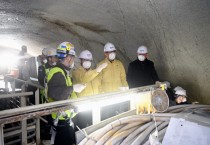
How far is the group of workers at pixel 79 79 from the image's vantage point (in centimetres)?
300

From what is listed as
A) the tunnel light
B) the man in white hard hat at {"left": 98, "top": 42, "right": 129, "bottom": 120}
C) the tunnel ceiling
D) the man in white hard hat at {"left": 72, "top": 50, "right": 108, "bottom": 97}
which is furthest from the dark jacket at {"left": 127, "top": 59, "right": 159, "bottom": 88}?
the tunnel light

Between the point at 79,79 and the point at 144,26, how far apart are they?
187cm

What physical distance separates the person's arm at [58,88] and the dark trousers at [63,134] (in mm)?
431

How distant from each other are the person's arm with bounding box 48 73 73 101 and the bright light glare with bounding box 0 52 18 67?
27.0 feet

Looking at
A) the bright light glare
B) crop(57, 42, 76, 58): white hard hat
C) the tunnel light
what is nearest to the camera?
the tunnel light

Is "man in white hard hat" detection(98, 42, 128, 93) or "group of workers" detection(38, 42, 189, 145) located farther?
"man in white hard hat" detection(98, 42, 128, 93)

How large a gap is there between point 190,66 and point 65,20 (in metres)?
3.31

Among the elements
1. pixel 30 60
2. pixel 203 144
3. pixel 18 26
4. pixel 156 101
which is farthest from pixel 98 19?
pixel 30 60

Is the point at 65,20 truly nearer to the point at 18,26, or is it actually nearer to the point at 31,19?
the point at 31,19

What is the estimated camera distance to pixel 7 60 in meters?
10.7

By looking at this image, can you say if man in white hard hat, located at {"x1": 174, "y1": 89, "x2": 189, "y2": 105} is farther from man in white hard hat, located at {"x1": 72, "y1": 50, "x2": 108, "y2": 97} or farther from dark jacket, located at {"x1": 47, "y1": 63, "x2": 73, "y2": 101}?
dark jacket, located at {"x1": 47, "y1": 63, "x2": 73, "y2": 101}

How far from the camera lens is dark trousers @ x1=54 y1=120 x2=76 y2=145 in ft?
10.3

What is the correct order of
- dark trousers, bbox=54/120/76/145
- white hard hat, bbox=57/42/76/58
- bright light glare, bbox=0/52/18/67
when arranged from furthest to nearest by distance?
bright light glare, bbox=0/52/18/67 < white hard hat, bbox=57/42/76/58 < dark trousers, bbox=54/120/76/145

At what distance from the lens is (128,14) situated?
→ 15.1 ft
